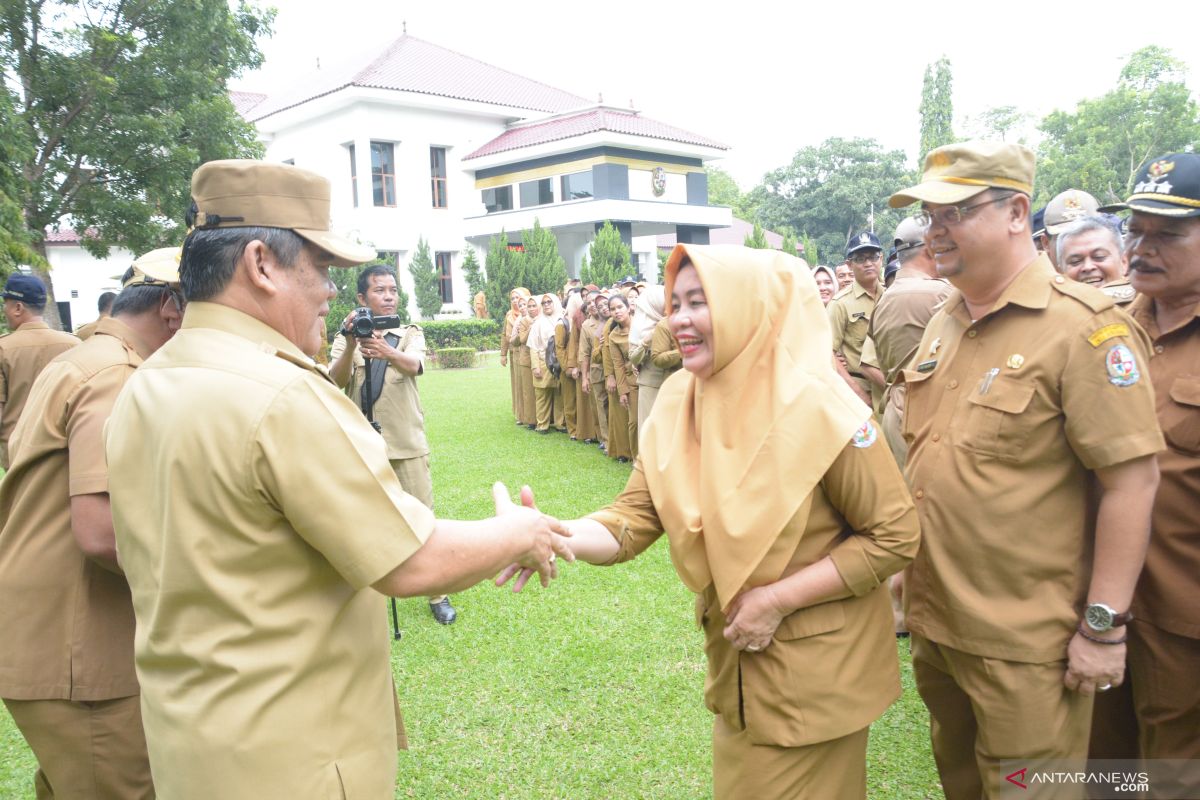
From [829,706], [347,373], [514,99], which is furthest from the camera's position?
[514,99]

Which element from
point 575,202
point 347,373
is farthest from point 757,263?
point 575,202

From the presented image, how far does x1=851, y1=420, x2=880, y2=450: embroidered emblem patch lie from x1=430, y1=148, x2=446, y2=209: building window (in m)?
33.7

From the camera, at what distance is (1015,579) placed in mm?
2254

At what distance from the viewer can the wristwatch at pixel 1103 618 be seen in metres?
2.15

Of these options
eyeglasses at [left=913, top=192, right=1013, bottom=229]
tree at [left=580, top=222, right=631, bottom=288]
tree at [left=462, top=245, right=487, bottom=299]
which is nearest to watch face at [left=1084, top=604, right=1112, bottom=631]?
eyeglasses at [left=913, top=192, right=1013, bottom=229]

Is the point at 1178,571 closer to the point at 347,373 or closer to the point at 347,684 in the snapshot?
the point at 347,684

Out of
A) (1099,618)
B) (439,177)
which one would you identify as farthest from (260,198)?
(439,177)

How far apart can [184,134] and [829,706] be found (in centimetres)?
1195

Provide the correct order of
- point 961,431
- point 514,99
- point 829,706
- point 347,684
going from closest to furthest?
1. point 347,684
2. point 829,706
3. point 961,431
4. point 514,99

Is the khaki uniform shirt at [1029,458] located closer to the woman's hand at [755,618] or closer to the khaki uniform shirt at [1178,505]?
the khaki uniform shirt at [1178,505]

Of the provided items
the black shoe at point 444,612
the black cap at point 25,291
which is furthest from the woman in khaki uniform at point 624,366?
the black cap at point 25,291

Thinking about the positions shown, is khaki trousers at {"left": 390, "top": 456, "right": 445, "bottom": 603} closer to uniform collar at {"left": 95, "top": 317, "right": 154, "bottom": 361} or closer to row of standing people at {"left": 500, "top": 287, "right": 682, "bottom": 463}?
row of standing people at {"left": 500, "top": 287, "right": 682, "bottom": 463}

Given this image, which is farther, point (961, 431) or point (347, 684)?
point (961, 431)

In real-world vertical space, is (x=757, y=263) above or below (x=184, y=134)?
below
